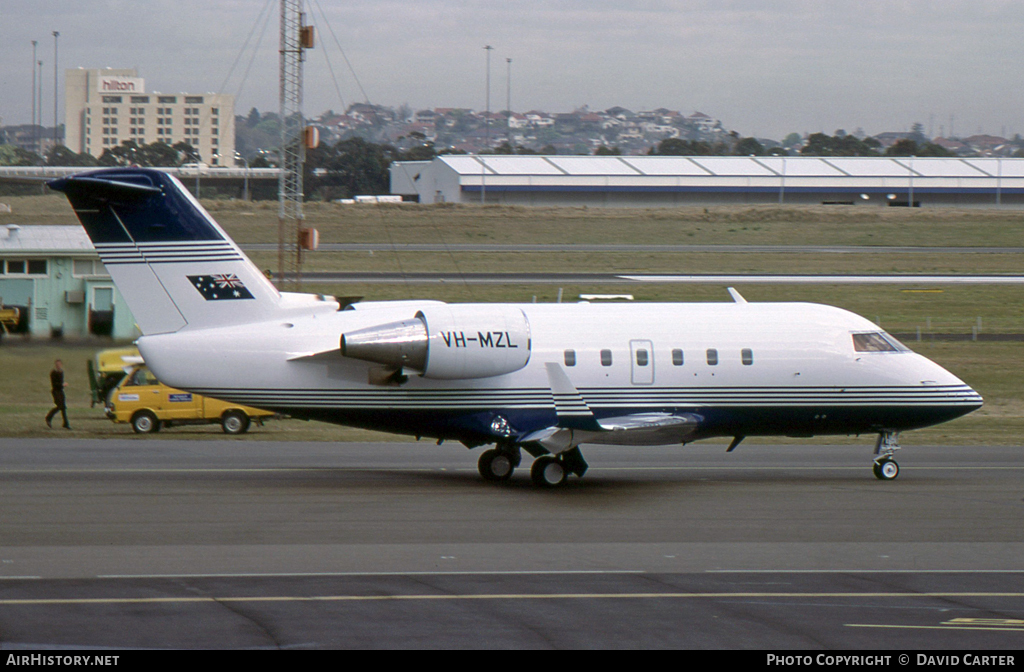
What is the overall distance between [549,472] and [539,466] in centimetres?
22

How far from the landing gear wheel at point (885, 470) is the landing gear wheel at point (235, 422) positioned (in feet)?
56.7

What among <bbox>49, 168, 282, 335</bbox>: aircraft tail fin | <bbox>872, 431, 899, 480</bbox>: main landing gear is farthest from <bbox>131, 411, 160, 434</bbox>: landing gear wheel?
<bbox>872, 431, 899, 480</bbox>: main landing gear

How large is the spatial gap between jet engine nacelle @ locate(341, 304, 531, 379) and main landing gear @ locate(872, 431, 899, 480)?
7453 millimetres

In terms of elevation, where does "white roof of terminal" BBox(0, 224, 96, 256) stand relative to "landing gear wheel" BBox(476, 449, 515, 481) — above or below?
above

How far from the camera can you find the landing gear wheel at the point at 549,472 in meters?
20.1

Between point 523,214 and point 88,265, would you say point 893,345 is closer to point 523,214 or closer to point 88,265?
A: point 88,265

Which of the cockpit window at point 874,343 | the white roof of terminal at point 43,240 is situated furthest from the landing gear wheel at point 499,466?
the white roof of terminal at point 43,240

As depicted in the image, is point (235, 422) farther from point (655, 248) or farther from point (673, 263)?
point (655, 248)

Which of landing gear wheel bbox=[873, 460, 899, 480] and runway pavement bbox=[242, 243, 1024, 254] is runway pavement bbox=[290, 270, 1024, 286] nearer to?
runway pavement bbox=[242, 243, 1024, 254]

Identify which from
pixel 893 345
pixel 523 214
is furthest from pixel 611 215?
pixel 893 345

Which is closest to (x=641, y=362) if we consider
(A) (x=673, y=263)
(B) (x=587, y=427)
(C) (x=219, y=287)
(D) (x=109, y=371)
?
(B) (x=587, y=427)

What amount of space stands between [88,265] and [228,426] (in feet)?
19.2

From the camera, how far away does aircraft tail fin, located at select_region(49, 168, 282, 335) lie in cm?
1967

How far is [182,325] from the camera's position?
19906 millimetres
